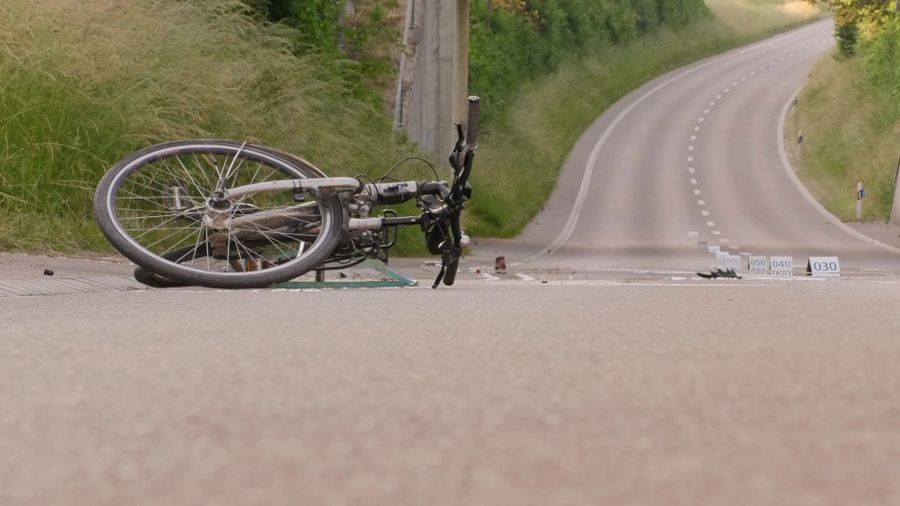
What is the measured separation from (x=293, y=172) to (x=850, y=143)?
5226 cm

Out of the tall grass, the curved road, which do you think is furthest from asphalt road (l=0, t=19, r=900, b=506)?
the curved road

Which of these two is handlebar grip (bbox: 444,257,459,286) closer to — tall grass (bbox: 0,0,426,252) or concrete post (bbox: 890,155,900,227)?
tall grass (bbox: 0,0,426,252)

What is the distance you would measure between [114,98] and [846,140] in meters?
47.3

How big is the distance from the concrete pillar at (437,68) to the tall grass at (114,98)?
12088 mm

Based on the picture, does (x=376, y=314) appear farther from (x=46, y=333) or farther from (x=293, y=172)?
(x=293, y=172)

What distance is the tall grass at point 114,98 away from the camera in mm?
13523

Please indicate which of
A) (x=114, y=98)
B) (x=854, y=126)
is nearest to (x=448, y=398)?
(x=114, y=98)

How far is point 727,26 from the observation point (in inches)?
4186

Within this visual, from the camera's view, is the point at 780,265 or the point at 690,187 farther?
the point at 690,187

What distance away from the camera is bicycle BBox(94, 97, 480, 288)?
8.85 metres

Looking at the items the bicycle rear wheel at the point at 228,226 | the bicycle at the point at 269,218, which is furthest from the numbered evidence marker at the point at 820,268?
the bicycle rear wheel at the point at 228,226

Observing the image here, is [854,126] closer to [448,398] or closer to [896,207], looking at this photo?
[896,207]

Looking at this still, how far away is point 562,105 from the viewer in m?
67.4

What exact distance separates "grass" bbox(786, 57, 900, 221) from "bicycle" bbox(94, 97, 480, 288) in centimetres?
3997
